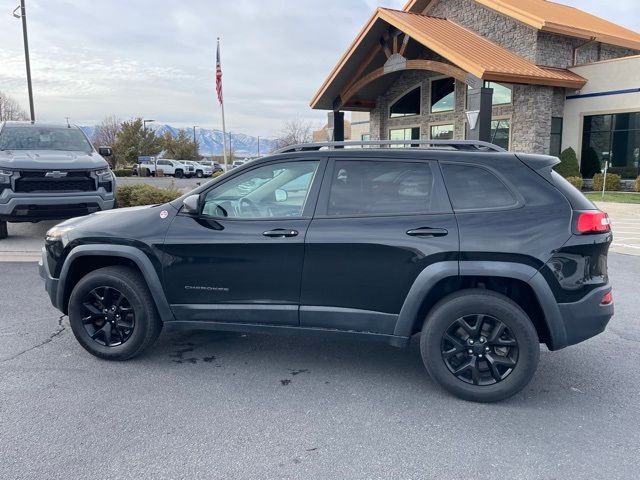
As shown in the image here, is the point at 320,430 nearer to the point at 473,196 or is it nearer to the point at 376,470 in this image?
the point at 376,470

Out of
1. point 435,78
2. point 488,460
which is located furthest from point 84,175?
point 435,78

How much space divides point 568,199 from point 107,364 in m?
3.67

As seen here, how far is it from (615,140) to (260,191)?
2056 centimetres

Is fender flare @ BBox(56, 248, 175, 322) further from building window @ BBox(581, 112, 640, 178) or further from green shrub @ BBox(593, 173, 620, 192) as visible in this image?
building window @ BBox(581, 112, 640, 178)

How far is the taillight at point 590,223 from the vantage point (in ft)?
11.5

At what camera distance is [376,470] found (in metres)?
2.84

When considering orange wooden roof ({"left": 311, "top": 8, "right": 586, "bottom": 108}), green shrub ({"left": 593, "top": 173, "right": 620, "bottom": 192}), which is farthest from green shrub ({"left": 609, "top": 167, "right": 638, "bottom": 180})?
orange wooden roof ({"left": 311, "top": 8, "right": 586, "bottom": 108})

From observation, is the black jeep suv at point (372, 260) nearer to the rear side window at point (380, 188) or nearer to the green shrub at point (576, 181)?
the rear side window at point (380, 188)

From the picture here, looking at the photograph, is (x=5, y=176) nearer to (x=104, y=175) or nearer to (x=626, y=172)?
(x=104, y=175)

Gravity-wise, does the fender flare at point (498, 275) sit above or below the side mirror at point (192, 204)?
below

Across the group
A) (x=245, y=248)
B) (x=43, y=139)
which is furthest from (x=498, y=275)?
(x=43, y=139)

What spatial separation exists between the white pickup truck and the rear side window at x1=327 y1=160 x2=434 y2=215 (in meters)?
45.2

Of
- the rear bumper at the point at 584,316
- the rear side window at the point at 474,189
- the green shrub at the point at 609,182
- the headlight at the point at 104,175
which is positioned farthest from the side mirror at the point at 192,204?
the green shrub at the point at 609,182

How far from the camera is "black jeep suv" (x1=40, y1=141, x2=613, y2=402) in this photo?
352 centimetres
